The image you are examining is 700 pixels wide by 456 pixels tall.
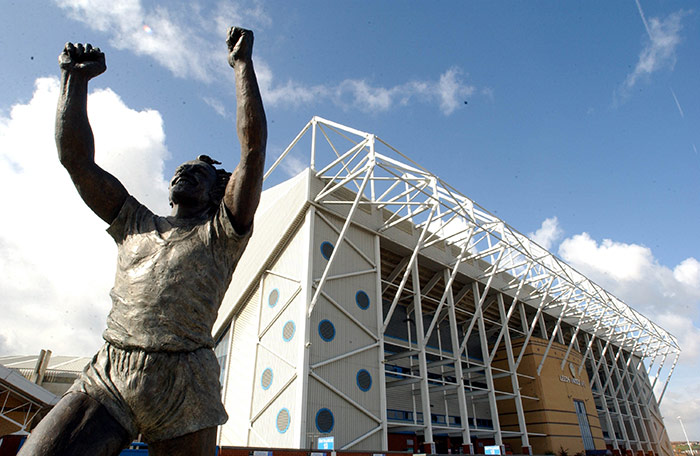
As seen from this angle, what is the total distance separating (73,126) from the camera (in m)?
2.10

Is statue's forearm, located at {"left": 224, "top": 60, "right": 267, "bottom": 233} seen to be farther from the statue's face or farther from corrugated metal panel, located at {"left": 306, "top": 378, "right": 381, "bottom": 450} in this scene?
corrugated metal panel, located at {"left": 306, "top": 378, "right": 381, "bottom": 450}

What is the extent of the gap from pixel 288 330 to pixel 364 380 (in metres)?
3.29

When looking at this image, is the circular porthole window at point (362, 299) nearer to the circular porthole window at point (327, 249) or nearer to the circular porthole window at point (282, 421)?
the circular porthole window at point (327, 249)

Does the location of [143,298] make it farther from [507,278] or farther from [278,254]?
[507,278]

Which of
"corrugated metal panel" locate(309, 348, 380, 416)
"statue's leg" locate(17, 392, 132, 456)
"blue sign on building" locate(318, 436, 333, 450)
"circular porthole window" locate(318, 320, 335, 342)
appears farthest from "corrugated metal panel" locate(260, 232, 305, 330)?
"statue's leg" locate(17, 392, 132, 456)

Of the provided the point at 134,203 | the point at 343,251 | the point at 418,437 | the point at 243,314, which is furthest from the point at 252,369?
the point at 134,203

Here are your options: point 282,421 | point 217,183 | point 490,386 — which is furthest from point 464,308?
point 217,183

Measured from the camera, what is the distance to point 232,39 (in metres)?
2.26

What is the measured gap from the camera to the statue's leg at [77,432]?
1.52m

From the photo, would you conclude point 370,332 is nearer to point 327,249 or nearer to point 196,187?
point 327,249

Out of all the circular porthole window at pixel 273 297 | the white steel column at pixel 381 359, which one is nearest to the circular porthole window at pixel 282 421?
the white steel column at pixel 381 359

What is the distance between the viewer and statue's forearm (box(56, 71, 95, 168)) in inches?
82.0

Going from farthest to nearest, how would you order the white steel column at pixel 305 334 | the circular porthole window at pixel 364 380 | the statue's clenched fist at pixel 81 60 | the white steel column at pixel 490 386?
1. the white steel column at pixel 490 386
2. the circular porthole window at pixel 364 380
3. the white steel column at pixel 305 334
4. the statue's clenched fist at pixel 81 60

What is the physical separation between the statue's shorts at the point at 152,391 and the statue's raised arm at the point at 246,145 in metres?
0.66
